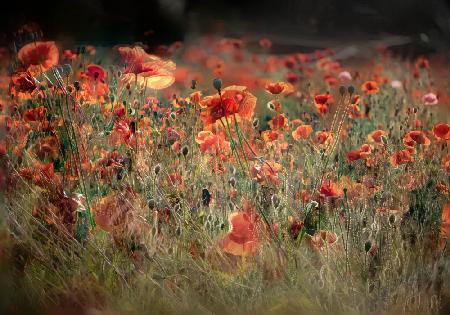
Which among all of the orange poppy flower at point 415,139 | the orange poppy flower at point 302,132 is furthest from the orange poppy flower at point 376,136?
the orange poppy flower at point 302,132

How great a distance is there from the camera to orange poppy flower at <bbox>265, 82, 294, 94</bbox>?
1.93 m

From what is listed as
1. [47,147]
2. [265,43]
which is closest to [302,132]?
[265,43]

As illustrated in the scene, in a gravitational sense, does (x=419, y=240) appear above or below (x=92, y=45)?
below

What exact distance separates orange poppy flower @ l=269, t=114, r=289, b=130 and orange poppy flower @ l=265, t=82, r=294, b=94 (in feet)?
0.24

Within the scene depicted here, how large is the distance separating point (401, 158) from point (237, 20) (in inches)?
23.7

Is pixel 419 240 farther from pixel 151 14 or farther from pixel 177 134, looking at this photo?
pixel 151 14

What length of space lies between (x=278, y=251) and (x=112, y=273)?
411mm

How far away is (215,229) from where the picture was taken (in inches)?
65.7

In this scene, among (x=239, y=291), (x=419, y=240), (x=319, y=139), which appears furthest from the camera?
(x=319, y=139)

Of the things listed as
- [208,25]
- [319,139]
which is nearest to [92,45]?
[208,25]

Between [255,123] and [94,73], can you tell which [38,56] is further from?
[255,123]

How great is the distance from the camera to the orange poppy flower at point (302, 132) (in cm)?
191

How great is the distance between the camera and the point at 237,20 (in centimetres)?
182

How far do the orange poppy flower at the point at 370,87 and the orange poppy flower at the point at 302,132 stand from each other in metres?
0.50
